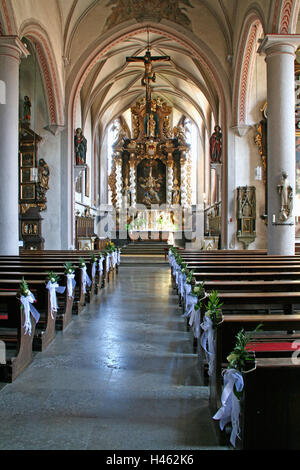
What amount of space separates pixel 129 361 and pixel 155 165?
2293 cm

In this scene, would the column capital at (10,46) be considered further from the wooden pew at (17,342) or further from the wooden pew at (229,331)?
the wooden pew at (229,331)

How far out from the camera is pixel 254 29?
38.9 ft

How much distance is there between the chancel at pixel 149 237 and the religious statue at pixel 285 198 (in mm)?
26

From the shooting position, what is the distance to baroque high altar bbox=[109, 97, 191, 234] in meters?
24.5

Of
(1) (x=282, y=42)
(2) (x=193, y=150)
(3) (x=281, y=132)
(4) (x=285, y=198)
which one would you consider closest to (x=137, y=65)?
(2) (x=193, y=150)

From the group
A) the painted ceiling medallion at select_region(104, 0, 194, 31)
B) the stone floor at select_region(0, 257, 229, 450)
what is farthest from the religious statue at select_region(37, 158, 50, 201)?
the stone floor at select_region(0, 257, 229, 450)

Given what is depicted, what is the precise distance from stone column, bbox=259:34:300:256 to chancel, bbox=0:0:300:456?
0.10 feet

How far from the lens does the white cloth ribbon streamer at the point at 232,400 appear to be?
70.0 inches

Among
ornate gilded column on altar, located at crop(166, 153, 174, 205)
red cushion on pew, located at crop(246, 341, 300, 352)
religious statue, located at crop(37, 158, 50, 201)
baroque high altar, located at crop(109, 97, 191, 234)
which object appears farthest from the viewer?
ornate gilded column on altar, located at crop(166, 153, 174, 205)

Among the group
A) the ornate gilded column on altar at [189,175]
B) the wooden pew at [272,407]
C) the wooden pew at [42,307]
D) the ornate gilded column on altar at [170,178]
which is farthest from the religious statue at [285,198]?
the ornate gilded column on altar at [170,178]

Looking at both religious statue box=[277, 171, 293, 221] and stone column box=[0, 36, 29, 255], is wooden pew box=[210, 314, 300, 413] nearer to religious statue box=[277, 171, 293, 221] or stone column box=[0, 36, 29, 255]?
religious statue box=[277, 171, 293, 221]

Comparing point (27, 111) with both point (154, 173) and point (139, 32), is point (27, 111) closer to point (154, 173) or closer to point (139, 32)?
point (139, 32)

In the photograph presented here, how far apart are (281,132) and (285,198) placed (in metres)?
1.47

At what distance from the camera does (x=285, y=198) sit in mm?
8414
